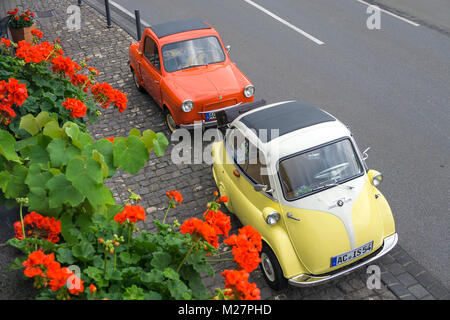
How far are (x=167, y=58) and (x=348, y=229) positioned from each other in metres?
5.34

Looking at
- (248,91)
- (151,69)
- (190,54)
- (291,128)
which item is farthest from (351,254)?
(151,69)

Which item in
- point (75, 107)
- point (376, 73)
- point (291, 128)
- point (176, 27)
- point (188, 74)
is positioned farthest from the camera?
point (376, 73)

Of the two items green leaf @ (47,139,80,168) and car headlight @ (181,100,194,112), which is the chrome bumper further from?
green leaf @ (47,139,80,168)

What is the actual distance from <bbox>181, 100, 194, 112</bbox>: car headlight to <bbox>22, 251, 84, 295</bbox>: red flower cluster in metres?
5.63

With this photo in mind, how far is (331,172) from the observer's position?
6.13 m

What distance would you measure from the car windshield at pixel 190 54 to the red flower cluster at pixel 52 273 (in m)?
6.60

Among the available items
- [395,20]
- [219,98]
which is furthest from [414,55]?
[219,98]

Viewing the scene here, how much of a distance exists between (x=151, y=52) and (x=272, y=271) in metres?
5.68

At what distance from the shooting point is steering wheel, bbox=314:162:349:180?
6090mm

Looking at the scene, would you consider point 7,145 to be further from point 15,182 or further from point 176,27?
point 176,27

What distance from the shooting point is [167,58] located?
31.4 ft
